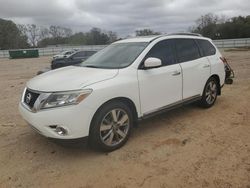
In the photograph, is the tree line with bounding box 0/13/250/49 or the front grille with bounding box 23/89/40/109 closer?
the front grille with bounding box 23/89/40/109

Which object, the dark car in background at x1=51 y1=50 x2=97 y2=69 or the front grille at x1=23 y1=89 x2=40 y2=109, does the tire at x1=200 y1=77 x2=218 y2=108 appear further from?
the dark car in background at x1=51 y1=50 x2=97 y2=69

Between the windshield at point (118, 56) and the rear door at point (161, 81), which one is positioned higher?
the windshield at point (118, 56)

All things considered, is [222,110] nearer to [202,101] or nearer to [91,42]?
[202,101]

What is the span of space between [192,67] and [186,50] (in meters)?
0.38

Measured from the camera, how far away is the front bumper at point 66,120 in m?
3.51

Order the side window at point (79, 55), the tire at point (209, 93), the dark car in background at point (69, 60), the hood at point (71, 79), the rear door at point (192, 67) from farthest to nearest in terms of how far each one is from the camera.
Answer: the side window at point (79, 55) < the dark car in background at point (69, 60) < the tire at point (209, 93) < the rear door at point (192, 67) < the hood at point (71, 79)

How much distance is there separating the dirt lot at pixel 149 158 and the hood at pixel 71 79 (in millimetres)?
1042

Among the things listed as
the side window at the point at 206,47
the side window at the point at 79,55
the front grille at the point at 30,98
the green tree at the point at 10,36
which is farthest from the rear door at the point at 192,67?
the green tree at the point at 10,36

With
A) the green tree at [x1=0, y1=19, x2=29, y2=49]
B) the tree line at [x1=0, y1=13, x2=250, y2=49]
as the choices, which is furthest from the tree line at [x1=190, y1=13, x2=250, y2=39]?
the green tree at [x1=0, y1=19, x2=29, y2=49]

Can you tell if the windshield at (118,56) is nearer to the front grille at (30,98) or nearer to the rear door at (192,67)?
the rear door at (192,67)

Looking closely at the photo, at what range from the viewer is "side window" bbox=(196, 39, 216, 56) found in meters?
5.93

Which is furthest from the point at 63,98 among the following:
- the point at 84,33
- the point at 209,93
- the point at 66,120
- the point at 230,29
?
the point at 84,33

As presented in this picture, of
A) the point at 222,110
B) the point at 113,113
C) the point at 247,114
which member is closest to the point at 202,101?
the point at 222,110

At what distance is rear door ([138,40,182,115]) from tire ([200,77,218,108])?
1.09 meters
